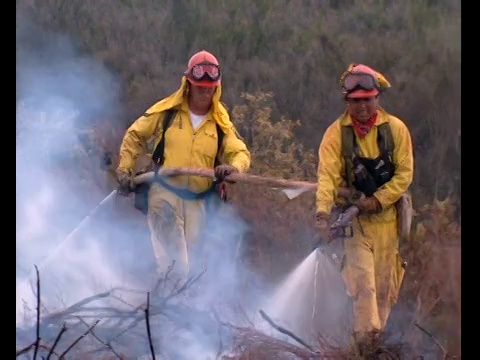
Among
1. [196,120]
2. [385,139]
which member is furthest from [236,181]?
[385,139]

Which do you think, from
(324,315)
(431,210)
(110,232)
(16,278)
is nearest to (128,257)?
(110,232)

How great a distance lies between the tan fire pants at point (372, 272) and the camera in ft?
16.5

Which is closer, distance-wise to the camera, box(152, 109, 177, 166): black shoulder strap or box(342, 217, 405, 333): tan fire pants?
box(342, 217, 405, 333): tan fire pants

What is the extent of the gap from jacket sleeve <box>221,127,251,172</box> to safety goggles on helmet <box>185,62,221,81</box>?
30 cm

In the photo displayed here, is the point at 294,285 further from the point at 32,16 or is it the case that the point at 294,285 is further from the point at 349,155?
the point at 32,16

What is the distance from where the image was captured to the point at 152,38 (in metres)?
5.30

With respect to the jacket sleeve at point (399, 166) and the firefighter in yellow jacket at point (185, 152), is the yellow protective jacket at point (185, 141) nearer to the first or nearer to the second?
the firefighter in yellow jacket at point (185, 152)

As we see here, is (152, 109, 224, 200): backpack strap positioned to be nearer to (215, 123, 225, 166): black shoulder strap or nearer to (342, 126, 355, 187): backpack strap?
(215, 123, 225, 166): black shoulder strap

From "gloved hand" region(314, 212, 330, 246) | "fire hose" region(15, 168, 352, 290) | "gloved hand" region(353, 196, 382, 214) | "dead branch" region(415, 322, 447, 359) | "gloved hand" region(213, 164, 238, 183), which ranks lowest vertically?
"dead branch" region(415, 322, 447, 359)

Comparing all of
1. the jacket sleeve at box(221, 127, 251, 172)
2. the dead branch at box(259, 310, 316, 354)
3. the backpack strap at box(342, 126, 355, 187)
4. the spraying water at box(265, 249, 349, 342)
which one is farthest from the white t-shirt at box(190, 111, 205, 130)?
the dead branch at box(259, 310, 316, 354)

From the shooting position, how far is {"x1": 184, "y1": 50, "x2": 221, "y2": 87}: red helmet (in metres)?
5.11

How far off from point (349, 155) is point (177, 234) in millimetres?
986

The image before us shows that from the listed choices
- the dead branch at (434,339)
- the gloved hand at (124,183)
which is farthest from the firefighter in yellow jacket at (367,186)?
the gloved hand at (124,183)

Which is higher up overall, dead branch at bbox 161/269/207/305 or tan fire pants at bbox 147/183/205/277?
tan fire pants at bbox 147/183/205/277
